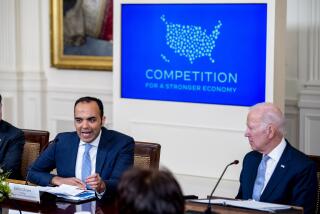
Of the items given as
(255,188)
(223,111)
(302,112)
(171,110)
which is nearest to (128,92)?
(171,110)

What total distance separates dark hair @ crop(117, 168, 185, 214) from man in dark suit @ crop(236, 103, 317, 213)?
5.73ft

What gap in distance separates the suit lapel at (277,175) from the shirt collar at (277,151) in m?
0.05

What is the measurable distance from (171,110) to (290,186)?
2568 millimetres

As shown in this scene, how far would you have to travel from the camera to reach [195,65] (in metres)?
5.73

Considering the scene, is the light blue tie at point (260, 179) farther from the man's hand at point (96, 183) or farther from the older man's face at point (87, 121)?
the older man's face at point (87, 121)

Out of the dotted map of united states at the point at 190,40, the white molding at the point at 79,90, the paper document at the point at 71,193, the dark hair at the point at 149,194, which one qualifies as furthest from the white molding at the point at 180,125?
the dark hair at the point at 149,194

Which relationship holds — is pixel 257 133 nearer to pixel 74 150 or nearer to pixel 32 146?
pixel 74 150

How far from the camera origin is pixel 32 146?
4.53 m

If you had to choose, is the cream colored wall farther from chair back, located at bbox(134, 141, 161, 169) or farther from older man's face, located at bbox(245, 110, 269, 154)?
older man's face, located at bbox(245, 110, 269, 154)

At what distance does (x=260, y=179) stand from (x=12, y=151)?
1752 millimetres

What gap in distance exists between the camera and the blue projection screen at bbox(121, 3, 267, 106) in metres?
5.49

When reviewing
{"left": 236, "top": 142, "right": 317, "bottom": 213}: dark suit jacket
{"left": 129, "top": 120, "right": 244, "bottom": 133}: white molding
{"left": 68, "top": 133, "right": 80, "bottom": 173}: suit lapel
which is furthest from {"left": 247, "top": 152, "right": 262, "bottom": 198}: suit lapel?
{"left": 129, "top": 120, "right": 244, "bottom": 133}: white molding

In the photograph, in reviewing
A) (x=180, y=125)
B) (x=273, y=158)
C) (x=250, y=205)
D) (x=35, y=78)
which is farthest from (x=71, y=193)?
(x=35, y=78)

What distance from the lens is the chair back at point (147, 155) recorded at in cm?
395
